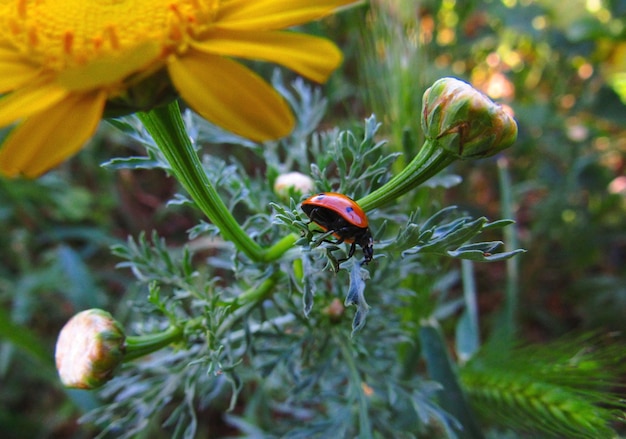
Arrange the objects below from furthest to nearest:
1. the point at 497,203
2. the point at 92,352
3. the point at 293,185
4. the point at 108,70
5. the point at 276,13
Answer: the point at 497,203
the point at 293,185
the point at 92,352
the point at 276,13
the point at 108,70

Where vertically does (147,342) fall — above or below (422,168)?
below

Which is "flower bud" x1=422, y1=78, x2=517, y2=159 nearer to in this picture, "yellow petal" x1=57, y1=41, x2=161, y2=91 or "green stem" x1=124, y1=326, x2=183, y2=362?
"yellow petal" x1=57, y1=41, x2=161, y2=91

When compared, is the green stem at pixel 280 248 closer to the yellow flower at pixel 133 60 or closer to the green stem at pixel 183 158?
the green stem at pixel 183 158

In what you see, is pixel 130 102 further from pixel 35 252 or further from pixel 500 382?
pixel 35 252

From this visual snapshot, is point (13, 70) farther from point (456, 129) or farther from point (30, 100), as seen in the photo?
point (456, 129)

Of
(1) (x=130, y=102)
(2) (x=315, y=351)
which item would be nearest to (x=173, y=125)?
(1) (x=130, y=102)


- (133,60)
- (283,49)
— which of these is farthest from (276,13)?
(133,60)

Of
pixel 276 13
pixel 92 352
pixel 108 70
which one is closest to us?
pixel 108 70
